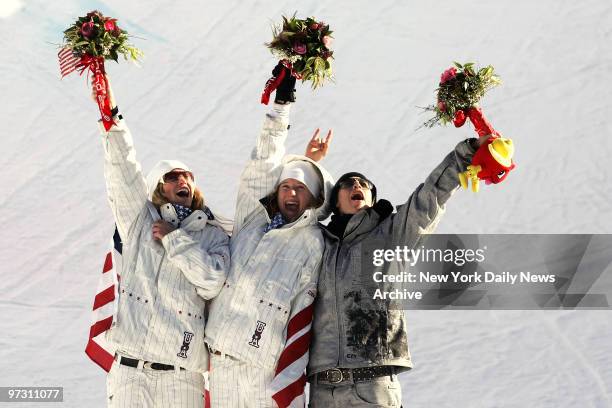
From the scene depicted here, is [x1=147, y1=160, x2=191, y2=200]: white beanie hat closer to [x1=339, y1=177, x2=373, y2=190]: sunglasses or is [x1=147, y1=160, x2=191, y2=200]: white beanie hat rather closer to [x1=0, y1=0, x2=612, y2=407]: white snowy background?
[x1=339, y1=177, x2=373, y2=190]: sunglasses

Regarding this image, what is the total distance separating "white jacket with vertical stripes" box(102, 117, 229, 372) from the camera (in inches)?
143

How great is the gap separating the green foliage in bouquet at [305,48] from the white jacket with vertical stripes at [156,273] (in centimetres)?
73

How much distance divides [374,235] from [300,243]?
30cm

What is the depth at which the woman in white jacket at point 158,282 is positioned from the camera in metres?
3.63

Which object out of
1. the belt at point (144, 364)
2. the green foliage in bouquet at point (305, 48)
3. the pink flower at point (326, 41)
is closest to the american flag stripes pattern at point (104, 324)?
the belt at point (144, 364)

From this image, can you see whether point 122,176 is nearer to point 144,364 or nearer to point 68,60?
point 68,60

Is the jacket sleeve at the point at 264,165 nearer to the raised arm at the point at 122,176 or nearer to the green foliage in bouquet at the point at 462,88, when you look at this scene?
the raised arm at the point at 122,176

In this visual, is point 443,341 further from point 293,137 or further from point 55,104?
point 55,104

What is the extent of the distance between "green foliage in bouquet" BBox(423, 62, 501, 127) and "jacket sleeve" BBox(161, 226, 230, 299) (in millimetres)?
1010

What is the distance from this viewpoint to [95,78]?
379 centimetres

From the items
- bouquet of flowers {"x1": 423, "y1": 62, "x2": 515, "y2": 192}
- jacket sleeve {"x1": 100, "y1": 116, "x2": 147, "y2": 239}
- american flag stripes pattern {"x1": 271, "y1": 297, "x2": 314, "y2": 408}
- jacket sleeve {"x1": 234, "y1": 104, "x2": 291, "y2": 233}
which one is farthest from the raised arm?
bouquet of flowers {"x1": 423, "y1": 62, "x2": 515, "y2": 192}

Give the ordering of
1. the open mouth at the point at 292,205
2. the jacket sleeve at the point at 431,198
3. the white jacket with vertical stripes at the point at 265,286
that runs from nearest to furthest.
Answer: the jacket sleeve at the point at 431,198 < the white jacket with vertical stripes at the point at 265,286 < the open mouth at the point at 292,205

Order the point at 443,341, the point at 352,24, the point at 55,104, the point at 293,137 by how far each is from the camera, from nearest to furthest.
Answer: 1. the point at 443,341
2. the point at 293,137
3. the point at 55,104
4. the point at 352,24

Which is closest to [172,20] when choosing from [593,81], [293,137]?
[293,137]
